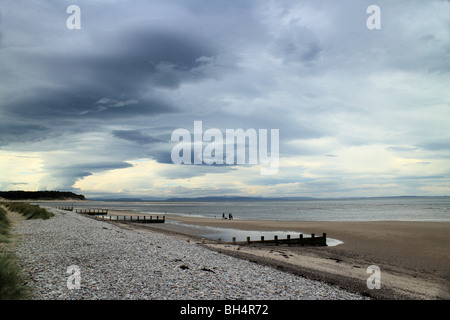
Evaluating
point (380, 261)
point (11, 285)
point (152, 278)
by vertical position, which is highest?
point (11, 285)

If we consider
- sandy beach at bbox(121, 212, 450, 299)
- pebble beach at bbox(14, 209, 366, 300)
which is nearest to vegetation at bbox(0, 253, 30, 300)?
pebble beach at bbox(14, 209, 366, 300)

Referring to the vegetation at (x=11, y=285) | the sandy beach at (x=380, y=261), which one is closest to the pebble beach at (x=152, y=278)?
the vegetation at (x=11, y=285)

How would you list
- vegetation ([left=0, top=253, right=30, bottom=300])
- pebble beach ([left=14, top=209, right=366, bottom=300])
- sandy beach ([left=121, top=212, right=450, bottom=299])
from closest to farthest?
vegetation ([left=0, top=253, right=30, bottom=300]) < pebble beach ([left=14, top=209, right=366, bottom=300]) < sandy beach ([left=121, top=212, right=450, bottom=299])

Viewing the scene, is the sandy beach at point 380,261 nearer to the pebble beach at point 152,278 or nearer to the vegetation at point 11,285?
the pebble beach at point 152,278

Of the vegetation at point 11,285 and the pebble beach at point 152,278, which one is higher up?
the vegetation at point 11,285

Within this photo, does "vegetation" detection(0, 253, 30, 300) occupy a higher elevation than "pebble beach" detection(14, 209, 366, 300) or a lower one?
higher

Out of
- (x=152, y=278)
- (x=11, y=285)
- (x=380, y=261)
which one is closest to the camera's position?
(x=11, y=285)

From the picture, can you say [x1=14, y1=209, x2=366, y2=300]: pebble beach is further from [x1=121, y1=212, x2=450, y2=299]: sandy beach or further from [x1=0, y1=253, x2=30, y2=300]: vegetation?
[x1=121, y1=212, x2=450, y2=299]: sandy beach

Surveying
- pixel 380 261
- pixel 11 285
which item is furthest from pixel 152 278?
pixel 380 261

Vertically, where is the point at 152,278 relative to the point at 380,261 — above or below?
above

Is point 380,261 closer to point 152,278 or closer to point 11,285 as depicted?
point 152,278
